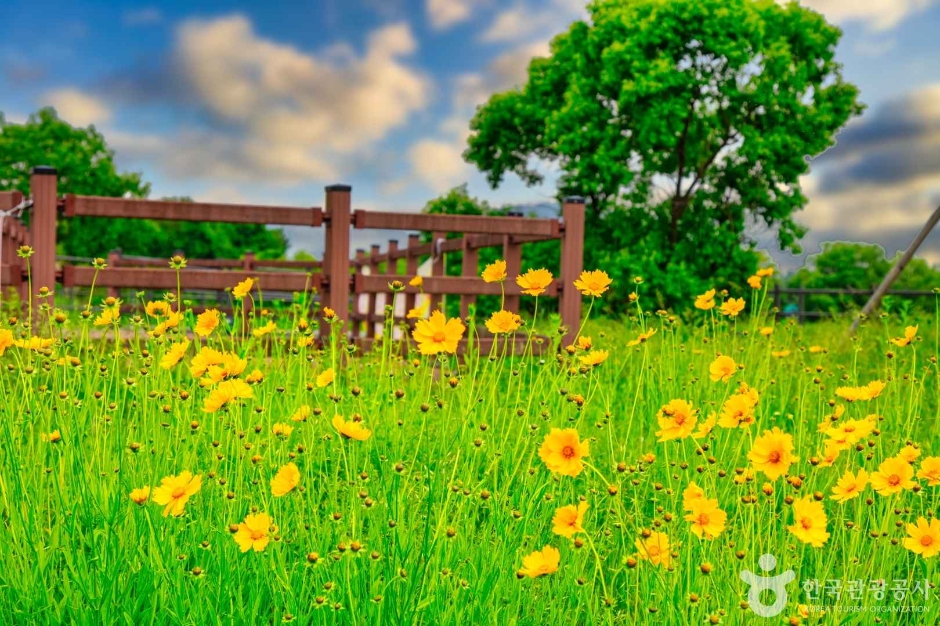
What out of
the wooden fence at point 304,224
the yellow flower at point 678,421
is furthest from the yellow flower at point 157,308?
the wooden fence at point 304,224

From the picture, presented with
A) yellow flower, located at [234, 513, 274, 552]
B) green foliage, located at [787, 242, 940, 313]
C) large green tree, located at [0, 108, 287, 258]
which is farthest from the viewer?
green foliage, located at [787, 242, 940, 313]

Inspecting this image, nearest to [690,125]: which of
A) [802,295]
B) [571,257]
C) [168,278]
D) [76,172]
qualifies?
[802,295]

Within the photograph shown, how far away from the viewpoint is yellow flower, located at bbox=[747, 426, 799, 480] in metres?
2.10

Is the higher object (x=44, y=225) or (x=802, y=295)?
(x=44, y=225)

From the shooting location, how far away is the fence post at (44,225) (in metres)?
6.33

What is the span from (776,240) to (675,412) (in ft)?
57.8

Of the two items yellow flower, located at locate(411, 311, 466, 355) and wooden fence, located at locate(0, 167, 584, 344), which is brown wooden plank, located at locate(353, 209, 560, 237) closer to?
wooden fence, located at locate(0, 167, 584, 344)

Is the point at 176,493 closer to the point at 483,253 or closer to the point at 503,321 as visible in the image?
the point at 503,321

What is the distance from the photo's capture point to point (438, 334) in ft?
7.12

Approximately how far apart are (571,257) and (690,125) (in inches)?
474

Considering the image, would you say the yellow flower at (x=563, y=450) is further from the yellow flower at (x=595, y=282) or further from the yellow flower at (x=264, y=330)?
the yellow flower at (x=264, y=330)

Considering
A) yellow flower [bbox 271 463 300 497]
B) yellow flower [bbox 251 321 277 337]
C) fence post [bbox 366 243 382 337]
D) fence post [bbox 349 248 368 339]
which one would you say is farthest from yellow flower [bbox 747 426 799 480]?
fence post [bbox 366 243 382 337]

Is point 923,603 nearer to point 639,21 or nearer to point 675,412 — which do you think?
point 675,412

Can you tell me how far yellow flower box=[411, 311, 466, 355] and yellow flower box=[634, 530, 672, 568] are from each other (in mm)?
675
